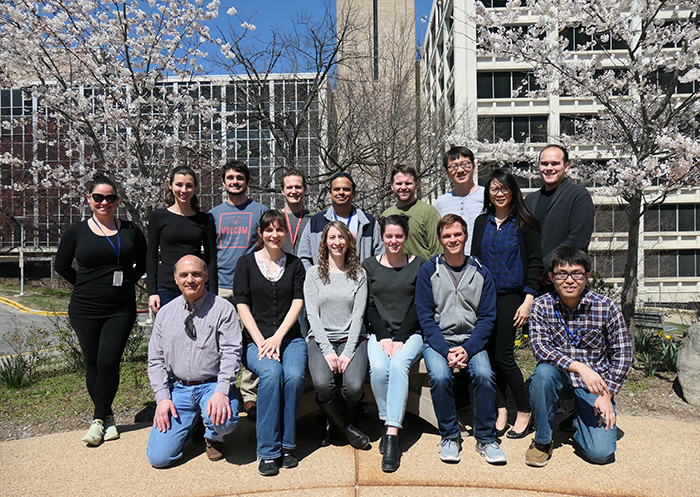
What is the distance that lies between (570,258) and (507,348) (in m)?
0.87

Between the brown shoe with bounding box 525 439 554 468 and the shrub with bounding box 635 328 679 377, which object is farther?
the shrub with bounding box 635 328 679 377

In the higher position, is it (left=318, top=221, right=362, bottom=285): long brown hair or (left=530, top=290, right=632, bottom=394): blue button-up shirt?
(left=318, top=221, right=362, bottom=285): long brown hair

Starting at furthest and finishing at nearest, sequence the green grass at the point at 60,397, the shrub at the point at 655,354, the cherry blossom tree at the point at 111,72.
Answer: the cherry blossom tree at the point at 111,72 < the shrub at the point at 655,354 < the green grass at the point at 60,397

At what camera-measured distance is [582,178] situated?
7.98 metres

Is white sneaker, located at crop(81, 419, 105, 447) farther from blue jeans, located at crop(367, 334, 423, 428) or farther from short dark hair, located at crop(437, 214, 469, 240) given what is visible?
short dark hair, located at crop(437, 214, 469, 240)

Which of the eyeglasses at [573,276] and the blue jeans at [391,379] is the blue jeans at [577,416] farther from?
the blue jeans at [391,379]

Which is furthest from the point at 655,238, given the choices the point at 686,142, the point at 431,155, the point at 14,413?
the point at 14,413

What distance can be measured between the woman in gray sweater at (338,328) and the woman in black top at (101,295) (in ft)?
5.30

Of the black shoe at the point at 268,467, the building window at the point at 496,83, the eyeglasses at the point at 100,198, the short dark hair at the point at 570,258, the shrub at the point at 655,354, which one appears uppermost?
the building window at the point at 496,83

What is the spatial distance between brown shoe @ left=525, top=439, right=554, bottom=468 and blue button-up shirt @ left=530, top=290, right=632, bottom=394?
50 cm

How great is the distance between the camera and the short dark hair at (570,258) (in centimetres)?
333

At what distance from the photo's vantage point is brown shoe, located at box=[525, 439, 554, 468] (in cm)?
321

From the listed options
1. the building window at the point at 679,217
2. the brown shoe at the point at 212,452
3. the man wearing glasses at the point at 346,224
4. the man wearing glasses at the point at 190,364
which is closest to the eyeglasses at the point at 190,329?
the man wearing glasses at the point at 190,364

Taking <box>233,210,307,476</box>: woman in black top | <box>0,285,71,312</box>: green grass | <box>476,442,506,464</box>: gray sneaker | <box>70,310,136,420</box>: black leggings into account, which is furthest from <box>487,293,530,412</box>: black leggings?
<box>0,285,71,312</box>: green grass
